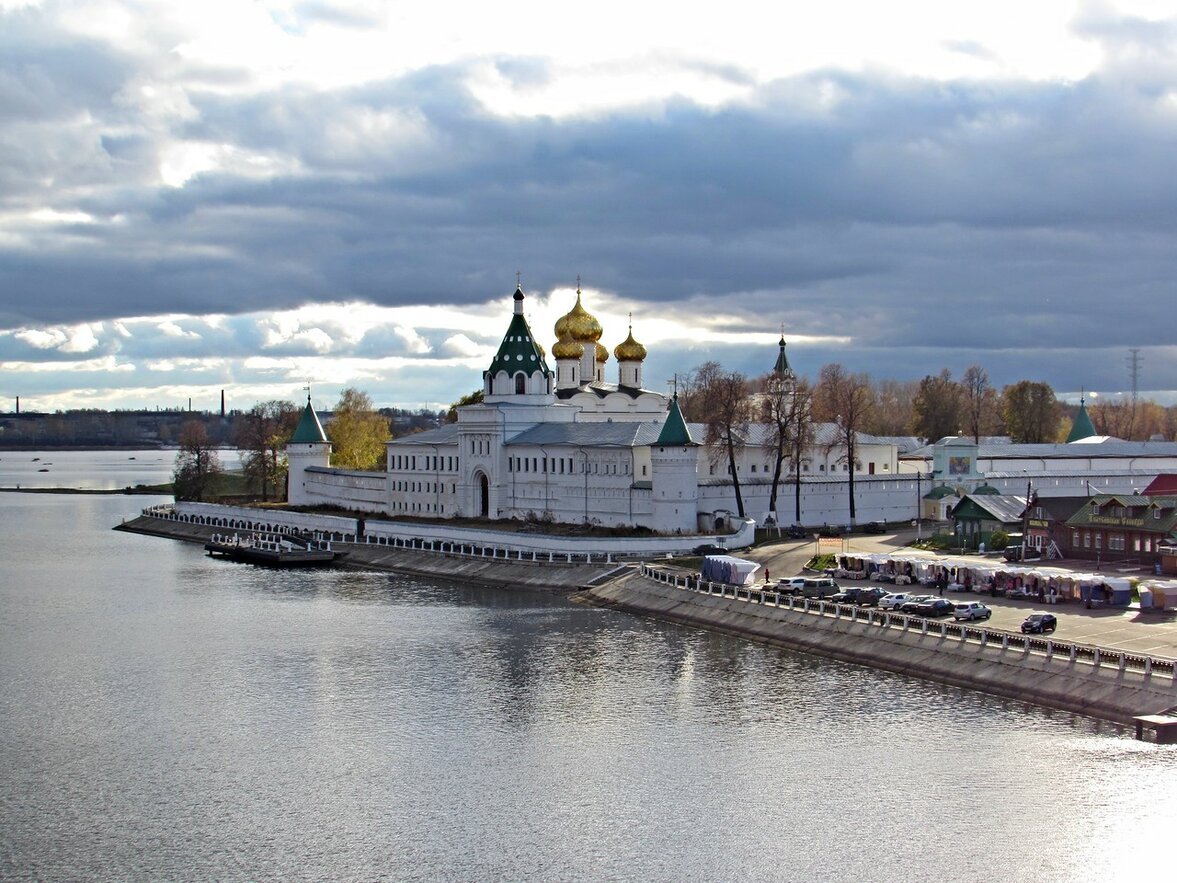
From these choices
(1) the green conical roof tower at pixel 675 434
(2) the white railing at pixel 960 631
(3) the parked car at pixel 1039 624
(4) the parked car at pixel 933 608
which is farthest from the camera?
(1) the green conical roof tower at pixel 675 434

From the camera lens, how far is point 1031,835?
25.3 metres

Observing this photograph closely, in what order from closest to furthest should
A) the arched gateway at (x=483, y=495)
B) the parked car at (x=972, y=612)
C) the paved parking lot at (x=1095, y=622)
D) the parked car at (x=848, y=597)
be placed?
the paved parking lot at (x=1095, y=622) < the parked car at (x=972, y=612) < the parked car at (x=848, y=597) < the arched gateway at (x=483, y=495)

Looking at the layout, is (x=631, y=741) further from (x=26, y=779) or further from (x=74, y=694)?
(x=74, y=694)

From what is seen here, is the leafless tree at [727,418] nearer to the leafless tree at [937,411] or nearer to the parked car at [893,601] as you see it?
the parked car at [893,601]

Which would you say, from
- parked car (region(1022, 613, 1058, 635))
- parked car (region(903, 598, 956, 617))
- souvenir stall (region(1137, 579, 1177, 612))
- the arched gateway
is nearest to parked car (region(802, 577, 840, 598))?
parked car (region(903, 598, 956, 617))

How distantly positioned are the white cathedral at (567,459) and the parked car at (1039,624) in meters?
24.4

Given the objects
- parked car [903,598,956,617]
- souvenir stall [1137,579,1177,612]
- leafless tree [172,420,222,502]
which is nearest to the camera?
souvenir stall [1137,579,1177,612]

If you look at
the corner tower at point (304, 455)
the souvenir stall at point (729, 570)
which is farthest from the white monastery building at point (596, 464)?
the souvenir stall at point (729, 570)

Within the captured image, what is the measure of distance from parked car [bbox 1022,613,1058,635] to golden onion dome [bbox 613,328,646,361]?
4658 centimetres

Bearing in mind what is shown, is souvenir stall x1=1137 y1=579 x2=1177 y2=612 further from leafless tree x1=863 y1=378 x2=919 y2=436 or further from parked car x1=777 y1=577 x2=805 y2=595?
leafless tree x1=863 y1=378 x2=919 y2=436

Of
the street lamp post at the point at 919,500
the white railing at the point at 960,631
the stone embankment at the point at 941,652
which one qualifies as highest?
the street lamp post at the point at 919,500

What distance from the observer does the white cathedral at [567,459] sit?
211ft

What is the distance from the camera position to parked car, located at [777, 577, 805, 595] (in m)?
47.4

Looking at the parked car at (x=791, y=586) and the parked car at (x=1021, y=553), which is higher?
the parked car at (x=1021, y=553)
